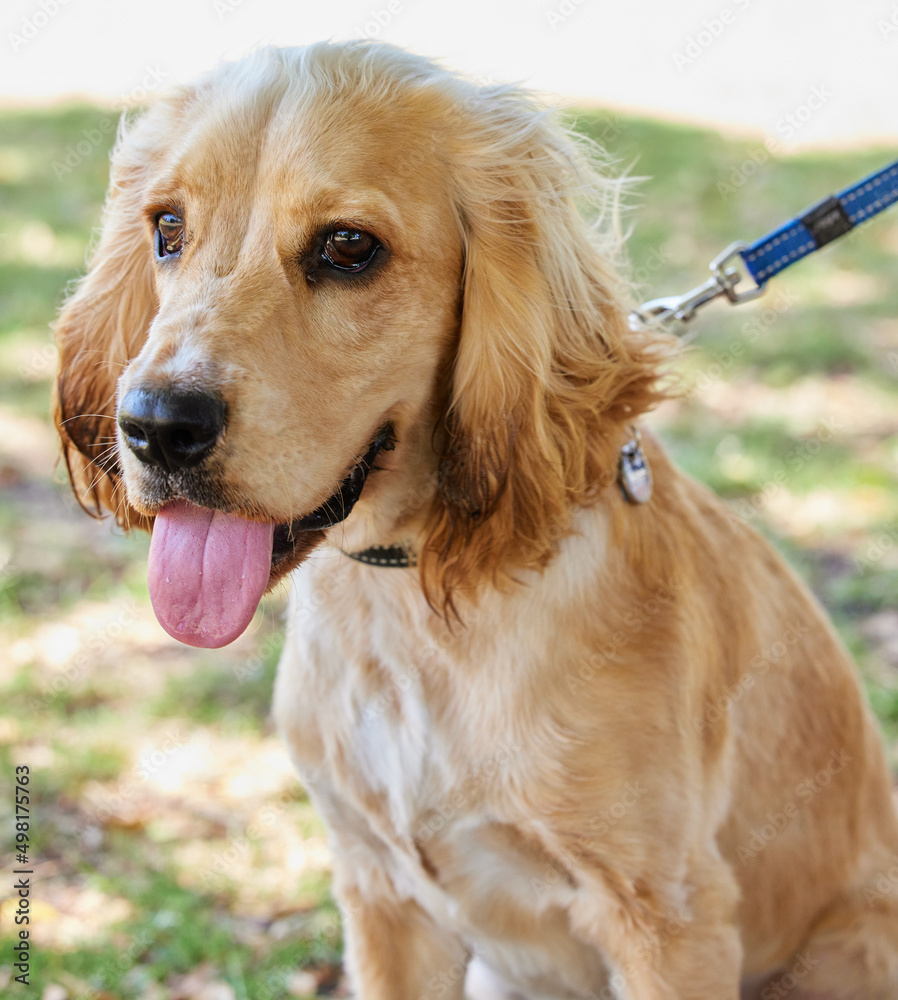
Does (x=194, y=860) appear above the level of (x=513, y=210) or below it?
below

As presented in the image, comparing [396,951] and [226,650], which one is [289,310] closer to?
[396,951]

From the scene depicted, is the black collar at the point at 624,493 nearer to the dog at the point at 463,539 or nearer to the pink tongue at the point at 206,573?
the dog at the point at 463,539

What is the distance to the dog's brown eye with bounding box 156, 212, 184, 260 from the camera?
2.30 meters

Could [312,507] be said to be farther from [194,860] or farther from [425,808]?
[194,860]

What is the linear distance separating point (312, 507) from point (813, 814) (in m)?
1.64

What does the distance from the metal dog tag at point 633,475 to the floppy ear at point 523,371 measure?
0.08 m

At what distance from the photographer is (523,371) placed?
226 centimetres

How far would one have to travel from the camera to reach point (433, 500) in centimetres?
238

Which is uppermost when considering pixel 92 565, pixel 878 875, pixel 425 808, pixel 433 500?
pixel 433 500

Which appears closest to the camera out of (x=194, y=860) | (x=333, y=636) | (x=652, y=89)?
(x=333, y=636)

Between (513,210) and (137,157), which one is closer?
(513,210)

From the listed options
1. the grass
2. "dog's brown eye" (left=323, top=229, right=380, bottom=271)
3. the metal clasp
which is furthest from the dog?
the grass

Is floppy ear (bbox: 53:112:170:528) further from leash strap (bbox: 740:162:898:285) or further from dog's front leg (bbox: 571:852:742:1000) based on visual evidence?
leash strap (bbox: 740:162:898:285)

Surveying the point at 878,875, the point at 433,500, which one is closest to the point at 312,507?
the point at 433,500
